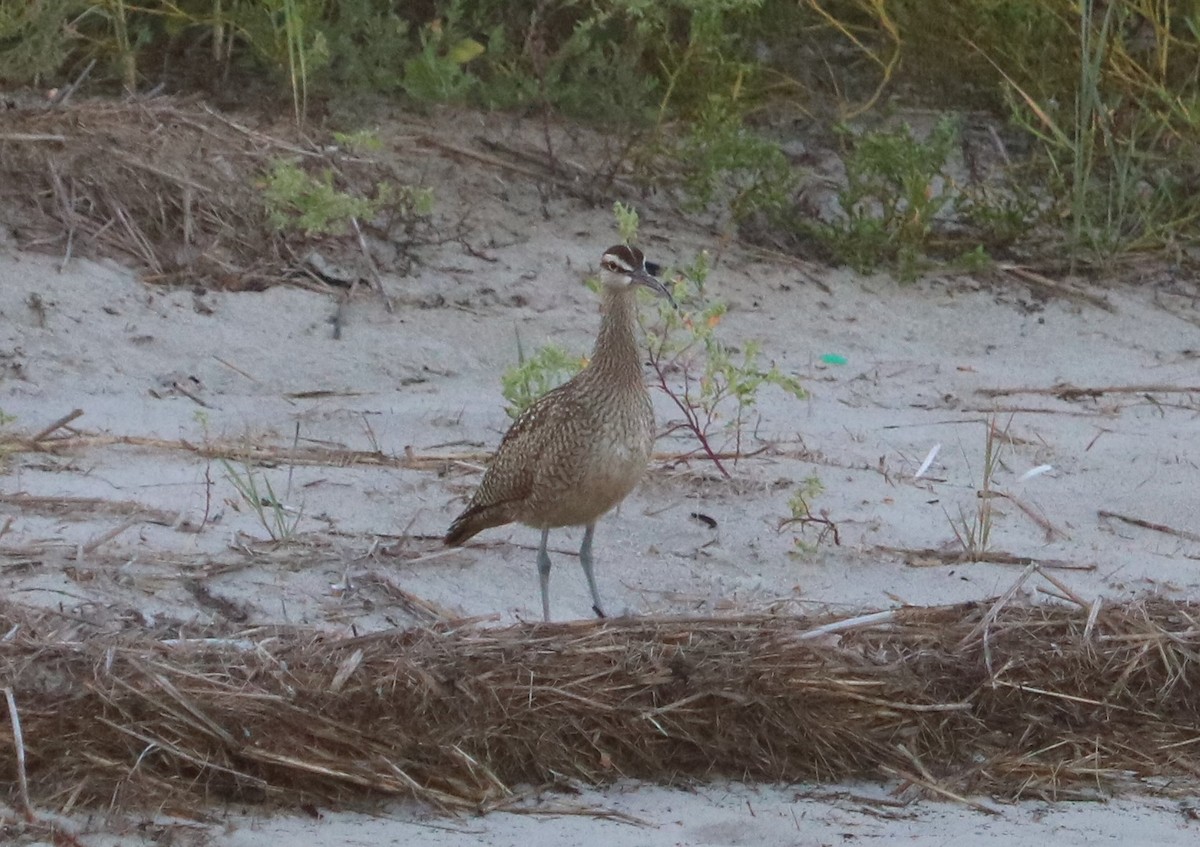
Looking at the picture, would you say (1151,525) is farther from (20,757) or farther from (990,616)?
(20,757)

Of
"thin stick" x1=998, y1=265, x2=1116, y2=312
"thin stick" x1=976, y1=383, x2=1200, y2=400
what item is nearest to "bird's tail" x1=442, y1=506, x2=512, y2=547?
Result: "thin stick" x1=976, y1=383, x2=1200, y2=400

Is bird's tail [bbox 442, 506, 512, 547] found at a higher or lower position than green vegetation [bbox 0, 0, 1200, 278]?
lower

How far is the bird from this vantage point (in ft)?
18.1

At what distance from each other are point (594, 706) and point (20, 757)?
1267 mm

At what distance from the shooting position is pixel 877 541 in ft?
19.9

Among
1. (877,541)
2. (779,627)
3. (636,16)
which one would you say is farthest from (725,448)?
(636,16)

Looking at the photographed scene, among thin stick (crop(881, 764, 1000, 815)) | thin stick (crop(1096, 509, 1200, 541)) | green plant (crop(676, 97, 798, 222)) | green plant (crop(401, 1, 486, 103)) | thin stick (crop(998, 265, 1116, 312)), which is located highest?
green plant (crop(401, 1, 486, 103))

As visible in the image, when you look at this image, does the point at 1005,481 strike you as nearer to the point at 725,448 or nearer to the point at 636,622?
the point at 725,448

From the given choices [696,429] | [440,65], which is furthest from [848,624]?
[440,65]

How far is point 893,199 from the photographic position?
29.0ft

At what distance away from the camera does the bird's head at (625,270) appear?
5793 millimetres

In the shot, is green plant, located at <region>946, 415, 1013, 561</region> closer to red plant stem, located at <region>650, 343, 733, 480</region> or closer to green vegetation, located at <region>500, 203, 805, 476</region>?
green vegetation, located at <region>500, 203, 805, 476</region>

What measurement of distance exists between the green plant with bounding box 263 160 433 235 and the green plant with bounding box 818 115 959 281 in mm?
1904

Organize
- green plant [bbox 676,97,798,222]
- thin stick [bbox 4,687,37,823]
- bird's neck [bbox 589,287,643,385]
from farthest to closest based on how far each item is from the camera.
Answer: green plant [bbox 676,97,798,222]
bird's neck [bbox 589,287,643,385]
thin stick [bbox 4,687,37,823]
